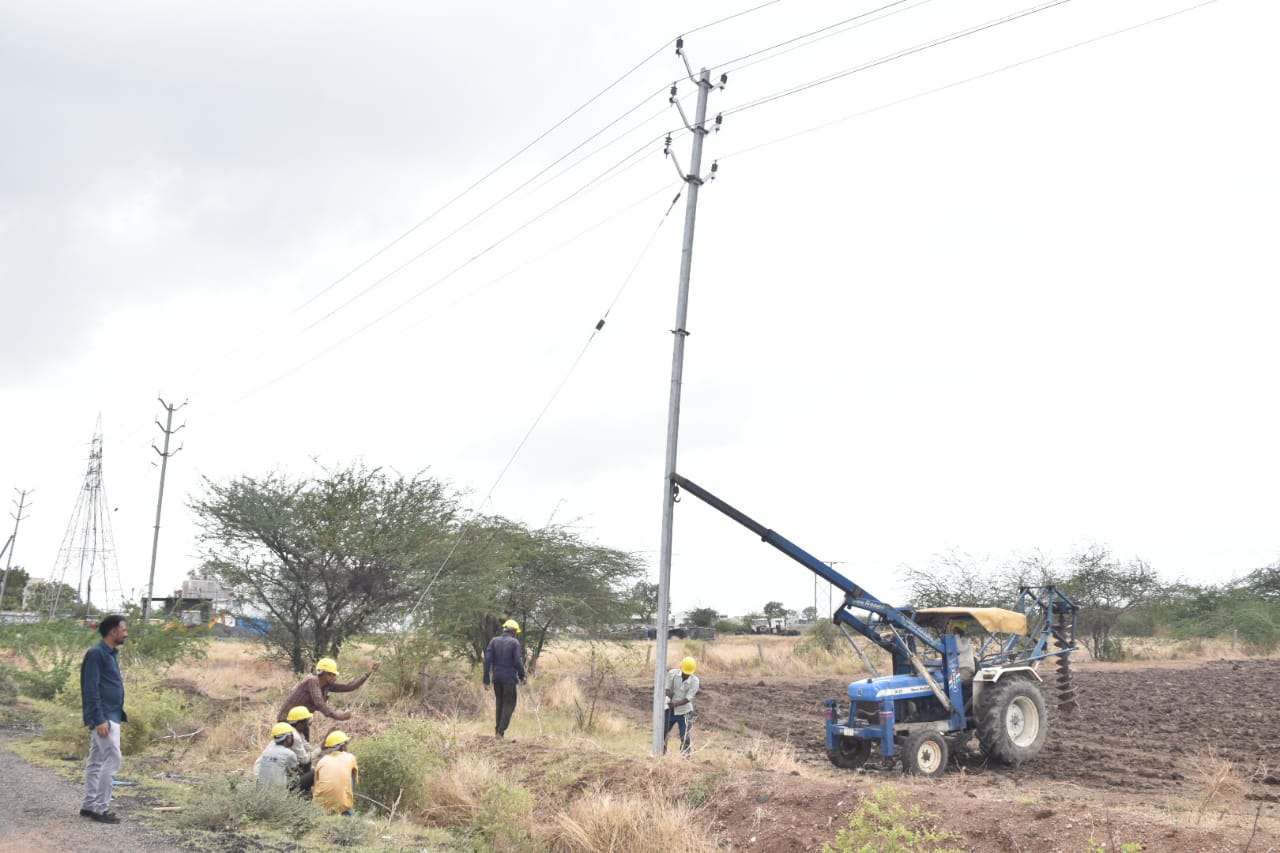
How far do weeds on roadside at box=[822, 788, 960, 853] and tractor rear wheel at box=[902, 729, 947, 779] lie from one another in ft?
20.4

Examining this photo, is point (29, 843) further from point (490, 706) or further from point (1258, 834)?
point (490, 706)

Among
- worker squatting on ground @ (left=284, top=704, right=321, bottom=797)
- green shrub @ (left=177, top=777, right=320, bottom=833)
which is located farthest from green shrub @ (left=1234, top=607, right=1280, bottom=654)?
green shrub @ (left=177, top=777, right=320, bottom=833)

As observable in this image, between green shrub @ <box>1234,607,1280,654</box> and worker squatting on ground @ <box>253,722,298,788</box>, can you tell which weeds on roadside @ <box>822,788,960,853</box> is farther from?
green shrub @ <box>1234,607,1280,654</box>

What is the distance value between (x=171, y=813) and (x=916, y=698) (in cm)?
1041

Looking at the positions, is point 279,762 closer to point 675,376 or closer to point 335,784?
point 335,784

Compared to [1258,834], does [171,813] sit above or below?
below

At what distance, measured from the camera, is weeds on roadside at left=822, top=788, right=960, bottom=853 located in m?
7.39

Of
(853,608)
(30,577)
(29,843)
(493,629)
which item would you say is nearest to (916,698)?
(853,608)

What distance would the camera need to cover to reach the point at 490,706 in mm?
20891

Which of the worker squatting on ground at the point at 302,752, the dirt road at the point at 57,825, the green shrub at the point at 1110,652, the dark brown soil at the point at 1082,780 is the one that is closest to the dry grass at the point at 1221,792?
the dark brown soil at the point at 1082,780

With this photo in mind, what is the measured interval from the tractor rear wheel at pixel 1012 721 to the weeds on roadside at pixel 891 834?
25.1ft

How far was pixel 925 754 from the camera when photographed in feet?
48.8

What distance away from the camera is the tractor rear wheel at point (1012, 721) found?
614 inches

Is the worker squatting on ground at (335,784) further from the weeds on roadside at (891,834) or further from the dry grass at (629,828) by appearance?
the weeds on roadside at (891,834)
